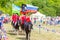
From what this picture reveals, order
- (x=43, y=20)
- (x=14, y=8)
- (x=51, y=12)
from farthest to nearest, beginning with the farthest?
1. (x=51, y=12)
2. (x=43, y=20)
3. (x=14, y=8)

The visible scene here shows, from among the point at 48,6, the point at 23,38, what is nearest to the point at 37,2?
the point at 48,6

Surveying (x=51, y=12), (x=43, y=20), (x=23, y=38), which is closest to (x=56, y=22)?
(x=43, y=20)

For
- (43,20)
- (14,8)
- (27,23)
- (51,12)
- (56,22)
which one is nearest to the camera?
(27,23)

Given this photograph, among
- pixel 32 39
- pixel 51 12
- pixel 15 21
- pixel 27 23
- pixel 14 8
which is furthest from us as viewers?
pixel 51 12

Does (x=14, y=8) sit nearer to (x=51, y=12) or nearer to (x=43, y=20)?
(x=43, y=20)

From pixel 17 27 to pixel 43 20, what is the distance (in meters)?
20.2

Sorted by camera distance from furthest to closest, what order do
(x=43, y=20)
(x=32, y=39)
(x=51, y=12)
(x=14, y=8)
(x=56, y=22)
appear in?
(x=51, y=12), (x=56, y=22), (x=43, y=20), (x=14, y=8), (x=32, y=39)

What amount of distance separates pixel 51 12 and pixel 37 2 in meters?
4.42

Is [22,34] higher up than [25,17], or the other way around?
[25,17]

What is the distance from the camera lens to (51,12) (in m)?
65.8

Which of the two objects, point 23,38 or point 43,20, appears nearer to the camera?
point 23,38

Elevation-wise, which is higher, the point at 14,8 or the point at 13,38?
the point at 14,8

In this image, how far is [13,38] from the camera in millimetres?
19547

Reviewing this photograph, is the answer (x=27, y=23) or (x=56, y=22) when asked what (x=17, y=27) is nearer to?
(x=27, y=23)
